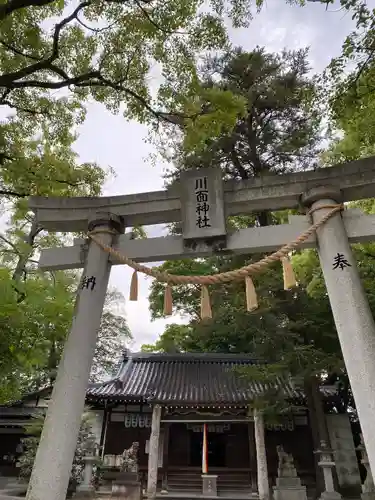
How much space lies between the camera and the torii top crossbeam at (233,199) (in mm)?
4336

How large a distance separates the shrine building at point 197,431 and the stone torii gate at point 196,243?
9473mm

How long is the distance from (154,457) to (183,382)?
3951mm

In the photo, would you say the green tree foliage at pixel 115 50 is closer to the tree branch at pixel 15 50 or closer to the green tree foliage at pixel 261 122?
the tree branch at pixel 15 50

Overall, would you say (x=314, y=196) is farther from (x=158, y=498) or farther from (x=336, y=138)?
(x=158, y=498)

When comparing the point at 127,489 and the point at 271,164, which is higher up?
the point at 271,164

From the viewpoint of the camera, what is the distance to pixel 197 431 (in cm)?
1598

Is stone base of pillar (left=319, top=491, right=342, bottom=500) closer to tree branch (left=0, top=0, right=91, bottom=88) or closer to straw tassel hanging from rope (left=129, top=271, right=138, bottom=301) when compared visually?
straw tassel hanging from rope (left=129, top=271, right=138, bottom=301)

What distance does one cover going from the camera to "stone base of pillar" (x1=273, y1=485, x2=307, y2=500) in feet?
38.1

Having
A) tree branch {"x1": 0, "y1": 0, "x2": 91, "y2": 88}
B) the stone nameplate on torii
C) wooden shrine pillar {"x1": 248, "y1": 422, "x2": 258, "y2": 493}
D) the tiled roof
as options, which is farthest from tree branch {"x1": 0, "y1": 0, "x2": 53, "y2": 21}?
wooden shrine pillar {"x1": 248, "y1": 422, "x2": 258, "y2": 493}

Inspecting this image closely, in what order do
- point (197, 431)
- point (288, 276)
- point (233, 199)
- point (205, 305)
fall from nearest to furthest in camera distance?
point (288, 276), point (205, 305), point (233, 199), point (197, 431)

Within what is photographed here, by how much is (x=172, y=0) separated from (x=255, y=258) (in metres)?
6.88

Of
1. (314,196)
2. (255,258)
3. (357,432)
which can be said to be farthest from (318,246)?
(357,432)

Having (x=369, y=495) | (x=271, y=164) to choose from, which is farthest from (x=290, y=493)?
(x=271, y=164)

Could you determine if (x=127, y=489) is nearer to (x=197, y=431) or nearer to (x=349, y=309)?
(x=197, y=431)
